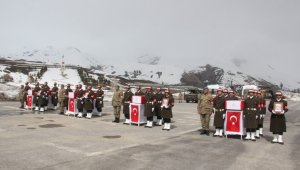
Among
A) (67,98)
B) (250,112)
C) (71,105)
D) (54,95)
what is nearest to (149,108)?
(250,112)

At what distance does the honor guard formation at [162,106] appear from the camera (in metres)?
14.1

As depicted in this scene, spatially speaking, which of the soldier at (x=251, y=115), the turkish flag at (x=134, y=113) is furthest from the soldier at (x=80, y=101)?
the soldier at (x=251, y=115)

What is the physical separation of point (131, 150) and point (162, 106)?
20.3 feet

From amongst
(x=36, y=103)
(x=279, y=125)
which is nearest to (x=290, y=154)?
(x=279, y=125)

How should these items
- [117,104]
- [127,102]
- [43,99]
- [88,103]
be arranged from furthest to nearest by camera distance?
[43,99] → [88,103] → [117,104] → [127,102]

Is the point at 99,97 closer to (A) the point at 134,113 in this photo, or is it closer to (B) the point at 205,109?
(A) the point at 134,113

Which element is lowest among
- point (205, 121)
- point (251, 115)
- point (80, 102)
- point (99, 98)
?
point (205, 121)

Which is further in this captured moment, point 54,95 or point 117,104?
point 54,95

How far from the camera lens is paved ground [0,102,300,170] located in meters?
9.16

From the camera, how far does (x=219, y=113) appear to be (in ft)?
49.7

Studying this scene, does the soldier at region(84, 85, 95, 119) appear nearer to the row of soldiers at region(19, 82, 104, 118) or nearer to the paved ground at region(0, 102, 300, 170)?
the row of soldiers at region(19, 82, 104, 118)

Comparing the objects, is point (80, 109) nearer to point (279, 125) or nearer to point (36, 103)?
point (36, 103)

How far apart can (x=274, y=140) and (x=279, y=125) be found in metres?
0.61

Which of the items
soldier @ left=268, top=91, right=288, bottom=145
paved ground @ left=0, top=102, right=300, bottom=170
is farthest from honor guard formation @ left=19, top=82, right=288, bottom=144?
paved ground @ left=0, top=102, right=300, bottom=170
